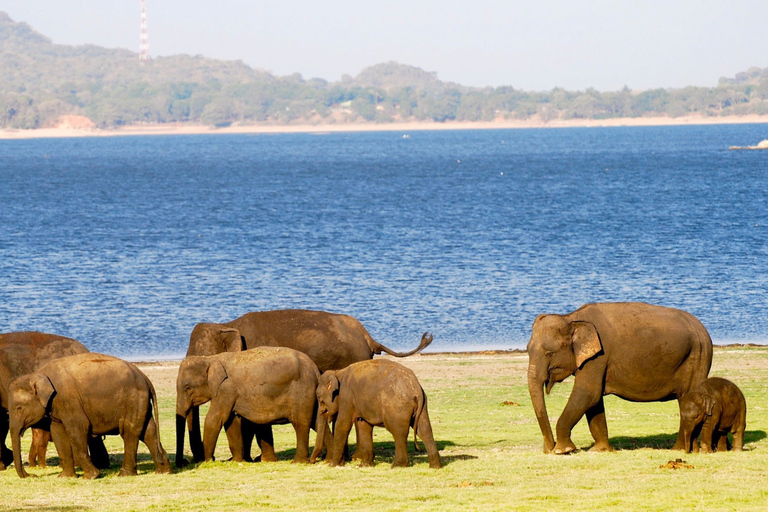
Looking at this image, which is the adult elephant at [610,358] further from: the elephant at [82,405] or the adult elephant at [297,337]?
the elephant at [82,405]

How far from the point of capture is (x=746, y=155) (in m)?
173

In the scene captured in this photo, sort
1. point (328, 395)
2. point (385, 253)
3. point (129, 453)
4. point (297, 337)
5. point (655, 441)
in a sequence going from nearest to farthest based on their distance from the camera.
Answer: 1. point (129, 453)
2. point (328, 395)
3. point (655, 441)
4. point (297, 337)
5. point (385, 253)

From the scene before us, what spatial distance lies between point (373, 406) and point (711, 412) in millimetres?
4312

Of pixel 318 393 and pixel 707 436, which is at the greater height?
pixel 318 393

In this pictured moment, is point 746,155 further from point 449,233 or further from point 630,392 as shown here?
point 630,392

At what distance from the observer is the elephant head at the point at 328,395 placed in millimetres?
15422

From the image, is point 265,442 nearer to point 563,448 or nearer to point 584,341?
point 563,448

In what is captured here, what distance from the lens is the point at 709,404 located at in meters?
15.3

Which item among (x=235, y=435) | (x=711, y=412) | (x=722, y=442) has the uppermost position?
(x=711, y=412)

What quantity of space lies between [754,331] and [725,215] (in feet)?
151

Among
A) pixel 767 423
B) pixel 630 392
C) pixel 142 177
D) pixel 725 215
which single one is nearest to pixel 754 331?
pixel 767 423

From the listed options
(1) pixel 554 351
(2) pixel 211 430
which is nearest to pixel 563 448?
(1) pixel 554 351

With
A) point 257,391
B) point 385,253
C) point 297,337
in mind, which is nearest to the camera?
point 257,391

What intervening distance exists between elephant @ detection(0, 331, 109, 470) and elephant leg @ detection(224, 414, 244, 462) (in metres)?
1.67
